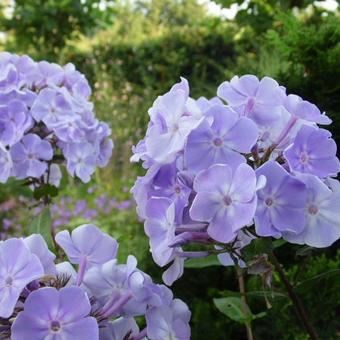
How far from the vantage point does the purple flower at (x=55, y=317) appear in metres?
0.87

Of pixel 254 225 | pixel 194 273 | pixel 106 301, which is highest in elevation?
pixel 254 225

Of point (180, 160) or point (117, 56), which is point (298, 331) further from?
point (117, 56)

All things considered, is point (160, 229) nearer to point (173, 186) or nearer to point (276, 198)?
point (173, 186)

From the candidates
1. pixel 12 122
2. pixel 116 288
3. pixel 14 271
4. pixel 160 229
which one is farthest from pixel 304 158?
pixel 12 122

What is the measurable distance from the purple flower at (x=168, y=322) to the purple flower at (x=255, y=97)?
347mm

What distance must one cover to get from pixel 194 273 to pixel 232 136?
1318 millimetres

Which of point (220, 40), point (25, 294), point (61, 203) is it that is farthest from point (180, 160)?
point (220, 40)

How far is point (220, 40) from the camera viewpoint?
705 centimetres

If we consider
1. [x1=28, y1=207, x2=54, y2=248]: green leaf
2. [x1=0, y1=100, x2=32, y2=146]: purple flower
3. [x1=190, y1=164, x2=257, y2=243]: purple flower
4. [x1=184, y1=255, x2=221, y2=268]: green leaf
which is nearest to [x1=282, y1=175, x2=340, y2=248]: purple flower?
[x1=190, y1=164, x2=257, y2=243]: purple flower

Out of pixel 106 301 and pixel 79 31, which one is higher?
pixel 106 301

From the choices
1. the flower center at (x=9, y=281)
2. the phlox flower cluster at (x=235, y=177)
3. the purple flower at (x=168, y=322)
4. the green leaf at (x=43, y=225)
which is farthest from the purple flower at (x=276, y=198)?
the green leaf at (x=43, y=225)

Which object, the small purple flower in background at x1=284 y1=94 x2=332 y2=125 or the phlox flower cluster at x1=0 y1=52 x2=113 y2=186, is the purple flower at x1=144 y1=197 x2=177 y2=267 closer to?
the small purple flower in background at x1=284 y1=94 x2=332 y2=125

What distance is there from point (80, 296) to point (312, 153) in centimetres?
41

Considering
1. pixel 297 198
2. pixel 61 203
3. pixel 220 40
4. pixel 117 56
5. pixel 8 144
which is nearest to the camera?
pixel 297 198
